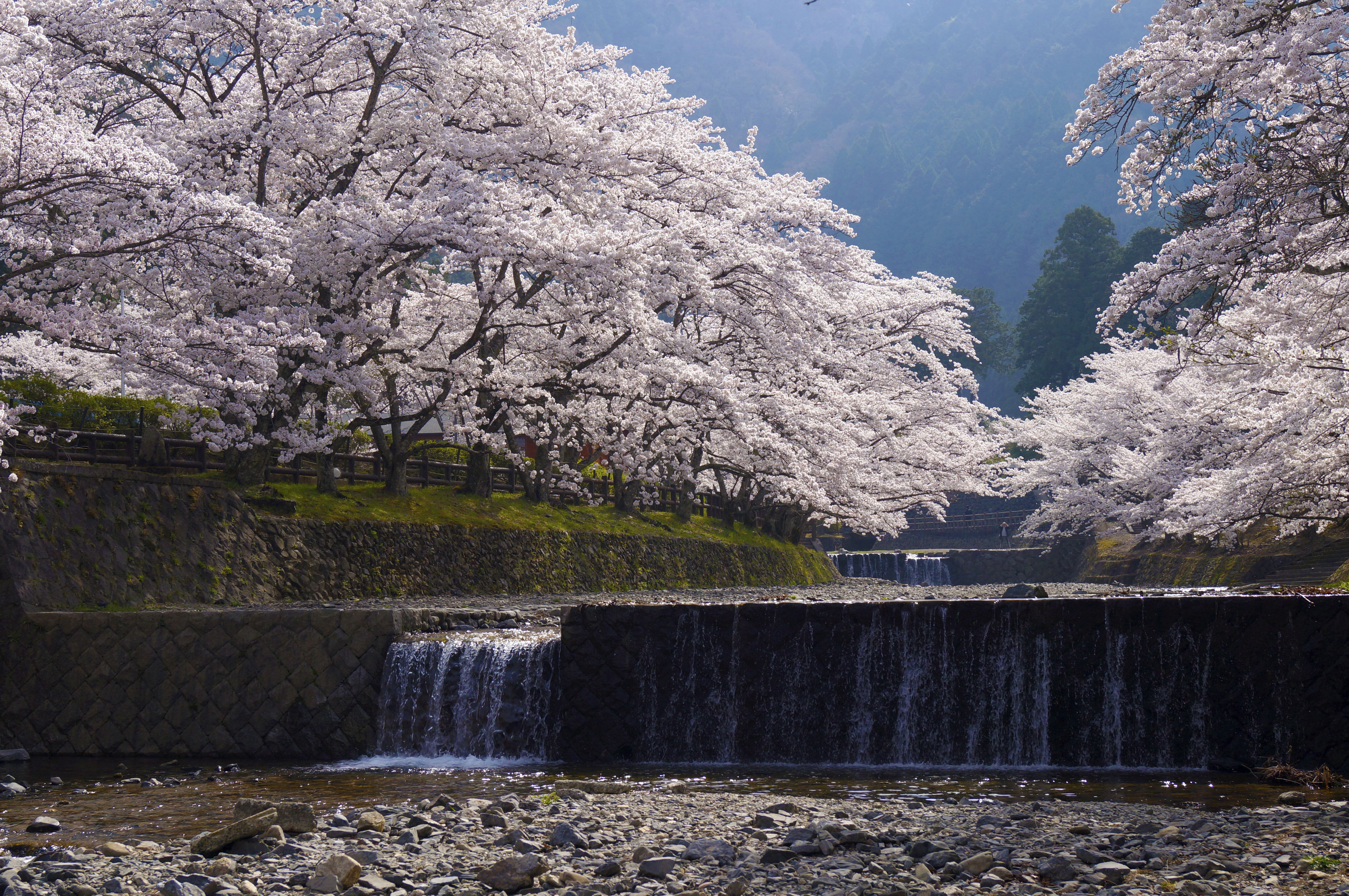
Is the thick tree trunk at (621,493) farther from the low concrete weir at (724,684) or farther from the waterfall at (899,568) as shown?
the waterfall at (899,568)

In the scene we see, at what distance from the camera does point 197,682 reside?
12.3 metres

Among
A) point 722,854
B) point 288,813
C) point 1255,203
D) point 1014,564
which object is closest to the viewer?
point 722,854

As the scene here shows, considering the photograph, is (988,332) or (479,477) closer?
(479,477)

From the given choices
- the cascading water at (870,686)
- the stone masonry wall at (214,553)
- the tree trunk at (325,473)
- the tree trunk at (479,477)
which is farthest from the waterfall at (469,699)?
the tree trunk at (479,477)

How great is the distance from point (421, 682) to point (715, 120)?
159190 mm

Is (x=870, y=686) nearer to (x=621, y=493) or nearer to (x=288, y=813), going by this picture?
(x=288, y=813)

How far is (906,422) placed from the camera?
121ft

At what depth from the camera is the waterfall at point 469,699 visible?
1163 centimetres

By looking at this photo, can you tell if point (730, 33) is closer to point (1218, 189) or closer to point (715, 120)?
point (715, 120)

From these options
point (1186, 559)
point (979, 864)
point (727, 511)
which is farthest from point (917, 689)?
point (1186, 559)

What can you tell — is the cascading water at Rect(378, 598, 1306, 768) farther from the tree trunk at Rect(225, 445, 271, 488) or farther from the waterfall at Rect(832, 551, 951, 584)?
the waterfall at Rect(832, 551, 951, 584)

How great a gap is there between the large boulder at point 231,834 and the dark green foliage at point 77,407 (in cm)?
1125

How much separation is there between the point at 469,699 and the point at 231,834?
5.40m

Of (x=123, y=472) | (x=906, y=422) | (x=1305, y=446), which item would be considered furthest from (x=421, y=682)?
(x=906, y=422)
